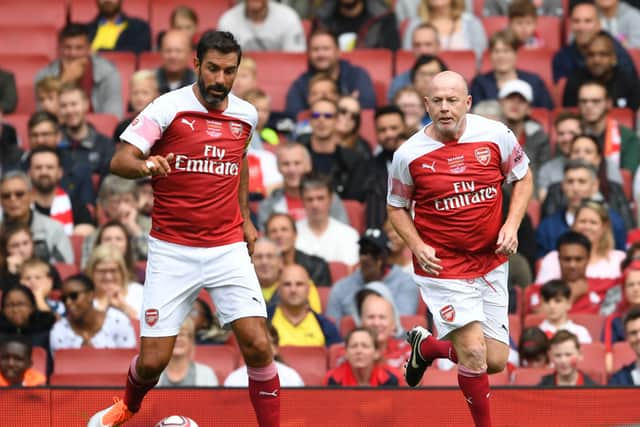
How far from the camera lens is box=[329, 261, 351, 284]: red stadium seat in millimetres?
12745

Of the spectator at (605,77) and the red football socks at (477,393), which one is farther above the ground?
the spectator at (605,77)

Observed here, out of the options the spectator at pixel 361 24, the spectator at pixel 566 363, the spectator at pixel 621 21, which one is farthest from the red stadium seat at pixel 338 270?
the spectator at pixel 621 21

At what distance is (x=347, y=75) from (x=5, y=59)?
3.21m

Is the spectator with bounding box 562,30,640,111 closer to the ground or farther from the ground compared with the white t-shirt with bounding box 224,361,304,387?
farther from the ground

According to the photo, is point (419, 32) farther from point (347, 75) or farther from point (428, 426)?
point (428, 426)

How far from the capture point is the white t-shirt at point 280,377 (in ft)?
35.8

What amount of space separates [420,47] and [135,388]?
6757 millimetres

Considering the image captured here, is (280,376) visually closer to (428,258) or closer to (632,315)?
(632,315)

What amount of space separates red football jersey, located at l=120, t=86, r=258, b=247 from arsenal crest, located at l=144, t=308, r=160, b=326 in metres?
0.37

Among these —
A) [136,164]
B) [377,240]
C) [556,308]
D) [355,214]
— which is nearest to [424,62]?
[355,214]

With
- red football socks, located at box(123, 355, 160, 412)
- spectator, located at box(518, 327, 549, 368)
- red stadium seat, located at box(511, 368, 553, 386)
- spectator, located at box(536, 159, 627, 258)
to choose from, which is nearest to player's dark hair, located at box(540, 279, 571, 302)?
spectator, located at box(518, 327, 549, 368)

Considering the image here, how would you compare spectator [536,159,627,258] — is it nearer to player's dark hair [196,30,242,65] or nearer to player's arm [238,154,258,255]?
player's arm [238,154,258,255]

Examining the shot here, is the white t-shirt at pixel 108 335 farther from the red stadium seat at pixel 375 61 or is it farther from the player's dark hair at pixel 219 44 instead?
the red stadium seat at pixel 375 61

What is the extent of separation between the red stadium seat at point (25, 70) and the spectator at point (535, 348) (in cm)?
577
